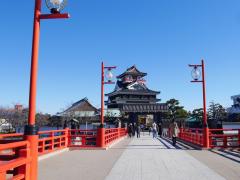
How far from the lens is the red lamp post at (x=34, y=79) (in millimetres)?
5383

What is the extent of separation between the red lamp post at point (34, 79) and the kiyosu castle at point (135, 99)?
4142 cm

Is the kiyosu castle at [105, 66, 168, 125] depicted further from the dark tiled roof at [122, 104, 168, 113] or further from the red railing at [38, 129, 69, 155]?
the red railing at [38, 129, 69, 155]

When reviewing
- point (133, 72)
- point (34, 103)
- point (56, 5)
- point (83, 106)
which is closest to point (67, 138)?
point (34, 103)

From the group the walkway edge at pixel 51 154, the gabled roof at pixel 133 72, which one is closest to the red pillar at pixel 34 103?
the walkway edge at pixel 51 154

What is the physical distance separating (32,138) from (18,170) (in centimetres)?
58

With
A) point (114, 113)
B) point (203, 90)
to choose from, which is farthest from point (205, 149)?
point (114, 113)

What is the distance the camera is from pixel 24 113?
145 ft

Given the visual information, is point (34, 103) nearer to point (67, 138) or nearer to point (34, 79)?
point (34, 79)

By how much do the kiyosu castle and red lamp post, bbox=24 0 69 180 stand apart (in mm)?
41418

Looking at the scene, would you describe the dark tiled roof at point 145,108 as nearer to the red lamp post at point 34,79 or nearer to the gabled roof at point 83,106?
the gabled roof at point 83,106

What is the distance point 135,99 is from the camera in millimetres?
58656

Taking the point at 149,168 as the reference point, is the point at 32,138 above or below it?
above

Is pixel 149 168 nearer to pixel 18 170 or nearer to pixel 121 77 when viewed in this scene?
pixel 18 170

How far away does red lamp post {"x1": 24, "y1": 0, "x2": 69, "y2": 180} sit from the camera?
17.7 ft
